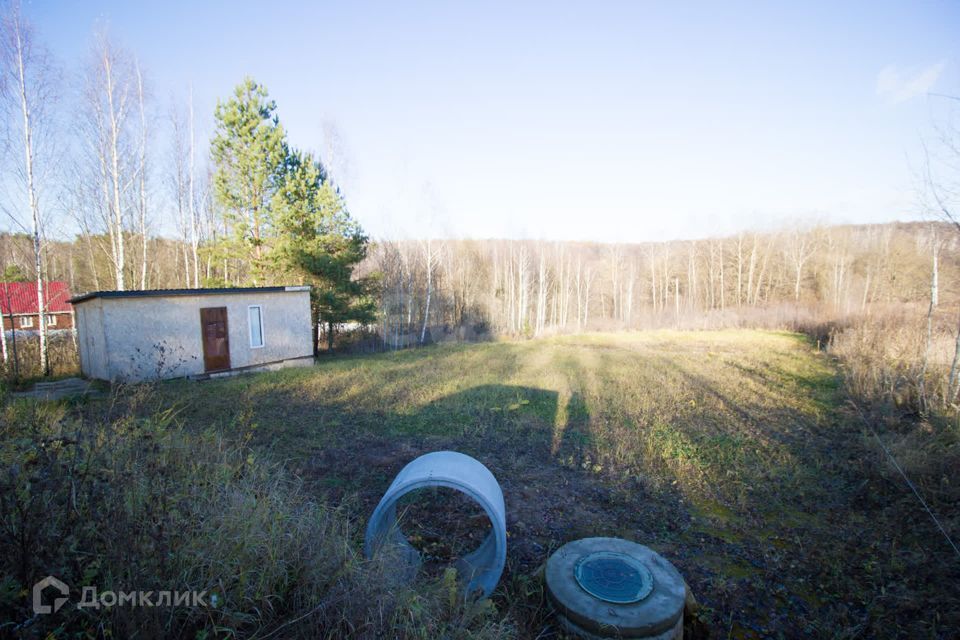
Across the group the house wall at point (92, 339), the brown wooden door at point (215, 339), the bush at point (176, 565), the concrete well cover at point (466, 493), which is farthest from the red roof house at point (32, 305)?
the concrete well cover at point (466, 493)

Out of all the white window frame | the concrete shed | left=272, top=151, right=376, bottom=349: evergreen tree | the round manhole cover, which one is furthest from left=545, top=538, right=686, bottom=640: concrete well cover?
left=272, top=151, right=376, bottom=349: evergreen tree

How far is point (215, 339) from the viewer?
12.5 m

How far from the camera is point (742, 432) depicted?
24.2 feet

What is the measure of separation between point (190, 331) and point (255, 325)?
74.4 inches

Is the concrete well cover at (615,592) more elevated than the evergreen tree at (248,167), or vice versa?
the evergreen tree at (248,167)

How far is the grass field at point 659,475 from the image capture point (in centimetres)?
353

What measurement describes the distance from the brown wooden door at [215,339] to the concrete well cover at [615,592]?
482 inches

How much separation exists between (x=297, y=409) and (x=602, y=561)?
7.11m

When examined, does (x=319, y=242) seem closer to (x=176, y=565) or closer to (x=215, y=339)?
(x=215, y=339)

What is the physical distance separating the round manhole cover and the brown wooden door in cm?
1246

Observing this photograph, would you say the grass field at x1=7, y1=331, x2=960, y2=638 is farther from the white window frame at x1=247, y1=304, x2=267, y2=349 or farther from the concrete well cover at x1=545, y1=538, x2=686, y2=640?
the white window frame at x1=247, y1=304, x2=267, y2=349

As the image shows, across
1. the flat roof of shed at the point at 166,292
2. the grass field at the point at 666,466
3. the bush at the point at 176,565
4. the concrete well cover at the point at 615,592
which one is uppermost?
the flat roof of shed at the point at 166,292

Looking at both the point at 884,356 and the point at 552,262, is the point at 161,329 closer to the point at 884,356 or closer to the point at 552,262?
the point at 884,356

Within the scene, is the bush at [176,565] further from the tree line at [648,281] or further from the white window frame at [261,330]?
the tree line at [648,281]
